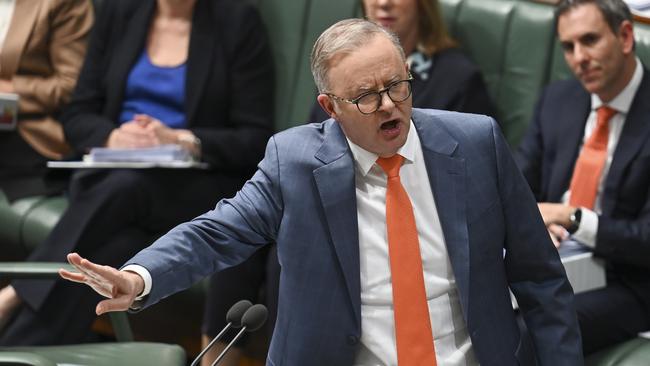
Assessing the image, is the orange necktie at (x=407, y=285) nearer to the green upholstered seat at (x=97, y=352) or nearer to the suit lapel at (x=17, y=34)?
the green upholstered seat at (x=97, y=352)

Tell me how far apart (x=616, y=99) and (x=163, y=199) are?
1524 millimetres

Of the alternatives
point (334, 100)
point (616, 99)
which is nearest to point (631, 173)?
point (616, 99)

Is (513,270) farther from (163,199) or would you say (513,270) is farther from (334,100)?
(163,199)

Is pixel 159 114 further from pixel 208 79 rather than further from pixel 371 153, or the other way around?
pixel 371 153

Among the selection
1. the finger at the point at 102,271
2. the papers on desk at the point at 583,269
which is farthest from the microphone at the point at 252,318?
the papers on desk at the point at 583,269

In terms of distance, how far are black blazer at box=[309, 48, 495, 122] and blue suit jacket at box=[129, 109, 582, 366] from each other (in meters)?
1.38

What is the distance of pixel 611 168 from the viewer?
3121mm

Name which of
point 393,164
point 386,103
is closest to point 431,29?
point 393,164

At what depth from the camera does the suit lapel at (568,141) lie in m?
3.29

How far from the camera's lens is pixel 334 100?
2.21 metres

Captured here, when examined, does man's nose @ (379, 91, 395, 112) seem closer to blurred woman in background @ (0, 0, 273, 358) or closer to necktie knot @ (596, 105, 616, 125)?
necktie knot @ (596, 105, 616, 125)

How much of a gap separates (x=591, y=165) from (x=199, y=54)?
1.52 m

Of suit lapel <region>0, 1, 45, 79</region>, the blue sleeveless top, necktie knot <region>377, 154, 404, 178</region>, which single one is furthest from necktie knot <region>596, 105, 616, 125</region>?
suit lapel <region>0, 1, 45, 79</region>

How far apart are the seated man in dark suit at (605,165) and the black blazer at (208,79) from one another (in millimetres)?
1132
